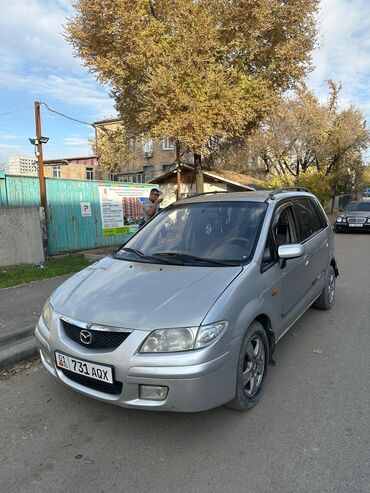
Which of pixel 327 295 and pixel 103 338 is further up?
pixel 103 338

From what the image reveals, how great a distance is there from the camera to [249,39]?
14109mm

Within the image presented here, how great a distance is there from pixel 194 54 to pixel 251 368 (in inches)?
480

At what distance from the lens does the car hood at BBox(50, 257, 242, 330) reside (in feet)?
8.91

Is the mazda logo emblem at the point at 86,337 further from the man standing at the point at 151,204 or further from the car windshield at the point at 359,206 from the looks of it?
the car windshield at the point at 359,206

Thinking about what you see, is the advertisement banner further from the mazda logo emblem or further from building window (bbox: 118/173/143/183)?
building window (bbox: 118/173/143/183)

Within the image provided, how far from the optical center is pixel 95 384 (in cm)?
283

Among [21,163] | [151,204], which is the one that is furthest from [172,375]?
[21,163]

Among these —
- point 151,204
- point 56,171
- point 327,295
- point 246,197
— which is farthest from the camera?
point 56,171

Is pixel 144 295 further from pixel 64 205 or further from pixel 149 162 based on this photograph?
pixel 149 162

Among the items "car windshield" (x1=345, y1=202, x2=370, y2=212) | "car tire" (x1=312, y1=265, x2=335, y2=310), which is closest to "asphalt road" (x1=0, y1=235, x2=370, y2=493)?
"car tire" (x1=312, y1=265, x2=335, y2=310)

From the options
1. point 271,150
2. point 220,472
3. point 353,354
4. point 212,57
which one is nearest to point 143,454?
point 220,472

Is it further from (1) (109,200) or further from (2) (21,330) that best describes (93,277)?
(1) (109,200)

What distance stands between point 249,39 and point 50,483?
15.0 metres

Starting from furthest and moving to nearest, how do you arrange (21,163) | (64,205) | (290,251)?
1. (21,163)
2. (64,205)
3. (290,251)
